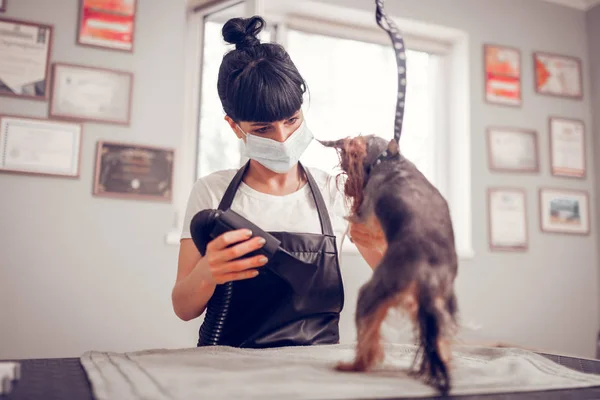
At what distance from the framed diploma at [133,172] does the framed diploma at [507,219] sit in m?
1.97

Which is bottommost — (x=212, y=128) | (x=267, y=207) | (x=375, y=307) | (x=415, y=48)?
(x=375, y=307)

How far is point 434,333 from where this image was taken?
751 mm

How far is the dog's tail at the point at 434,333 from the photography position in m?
0.75

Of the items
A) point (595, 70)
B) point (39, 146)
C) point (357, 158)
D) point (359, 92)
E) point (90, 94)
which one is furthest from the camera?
point (595, 70)

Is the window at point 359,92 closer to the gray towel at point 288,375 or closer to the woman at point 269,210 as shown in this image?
the woman at point 269,210

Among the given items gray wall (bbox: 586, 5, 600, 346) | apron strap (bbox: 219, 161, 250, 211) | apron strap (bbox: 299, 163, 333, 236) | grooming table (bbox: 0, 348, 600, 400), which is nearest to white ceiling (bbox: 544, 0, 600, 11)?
gray wall (bbox: 586, 5, 600, 346)

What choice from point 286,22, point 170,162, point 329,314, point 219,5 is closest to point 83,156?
point 170,162

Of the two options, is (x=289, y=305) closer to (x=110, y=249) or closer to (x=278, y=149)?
(x=278, y=149)

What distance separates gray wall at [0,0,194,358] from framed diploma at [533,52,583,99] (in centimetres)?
241

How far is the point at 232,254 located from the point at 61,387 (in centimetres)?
36

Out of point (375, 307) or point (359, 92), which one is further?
point (359, 92)

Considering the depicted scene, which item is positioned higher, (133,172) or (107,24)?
(107,24)

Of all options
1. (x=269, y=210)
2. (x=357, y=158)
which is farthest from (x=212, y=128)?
(x=357, y=158)

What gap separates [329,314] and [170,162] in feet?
5.15
